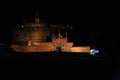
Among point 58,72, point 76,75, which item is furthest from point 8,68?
point 76,75

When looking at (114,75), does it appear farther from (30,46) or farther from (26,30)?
(26,30)

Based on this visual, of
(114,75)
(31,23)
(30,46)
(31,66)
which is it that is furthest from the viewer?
(31,23)

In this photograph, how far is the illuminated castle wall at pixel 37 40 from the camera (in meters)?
39.7

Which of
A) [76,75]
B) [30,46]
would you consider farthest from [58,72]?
[30,46]

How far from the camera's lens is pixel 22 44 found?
41.5 metres

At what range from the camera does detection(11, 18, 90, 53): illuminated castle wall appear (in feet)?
130

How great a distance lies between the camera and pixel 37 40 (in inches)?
1629

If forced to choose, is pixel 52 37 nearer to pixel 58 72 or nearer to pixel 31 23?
pixel 31 23

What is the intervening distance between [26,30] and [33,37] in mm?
2047

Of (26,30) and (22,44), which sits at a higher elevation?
(26,30)

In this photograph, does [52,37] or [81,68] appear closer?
[81,68]

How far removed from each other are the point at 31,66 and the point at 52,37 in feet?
110

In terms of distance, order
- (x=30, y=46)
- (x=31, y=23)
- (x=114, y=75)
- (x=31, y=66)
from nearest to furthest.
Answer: (x=114, y=75) → (x=31, y=66) → (x=30, y=46) → (x=31, y=23)

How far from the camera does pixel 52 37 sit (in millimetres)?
42125
